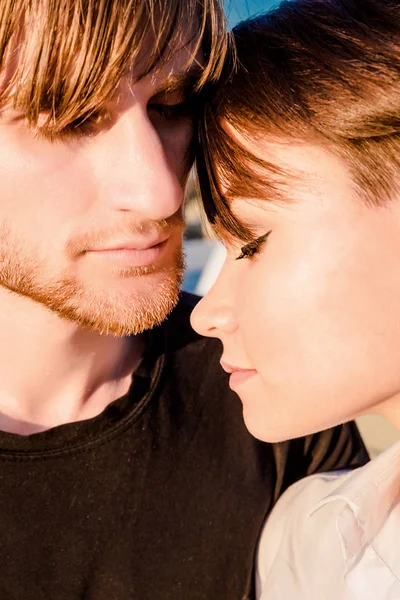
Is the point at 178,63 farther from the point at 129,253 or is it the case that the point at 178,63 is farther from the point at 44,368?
the point at 44,368

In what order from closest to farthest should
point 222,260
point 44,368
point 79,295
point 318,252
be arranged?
point 318,252
point 79,295
point 44,368
point 222,260

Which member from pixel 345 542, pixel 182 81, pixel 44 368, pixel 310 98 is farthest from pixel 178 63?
pixel 345 542

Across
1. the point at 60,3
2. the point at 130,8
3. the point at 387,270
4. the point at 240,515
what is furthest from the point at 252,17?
the point at 240,515

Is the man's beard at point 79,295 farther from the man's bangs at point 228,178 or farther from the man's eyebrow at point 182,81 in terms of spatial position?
the man's eyebrow at point 182,81

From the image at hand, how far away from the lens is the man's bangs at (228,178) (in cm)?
189

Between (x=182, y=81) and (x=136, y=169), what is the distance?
308 mm

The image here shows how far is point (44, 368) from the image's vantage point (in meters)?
2.34

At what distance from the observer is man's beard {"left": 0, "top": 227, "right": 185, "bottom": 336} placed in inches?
85.7

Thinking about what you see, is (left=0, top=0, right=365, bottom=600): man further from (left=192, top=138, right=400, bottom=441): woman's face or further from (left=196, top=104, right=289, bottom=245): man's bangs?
(left=192, top=138, right=400, bottom=441): woman's face

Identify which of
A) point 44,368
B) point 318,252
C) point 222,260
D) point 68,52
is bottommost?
point 222,260

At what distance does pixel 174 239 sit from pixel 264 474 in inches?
31.0

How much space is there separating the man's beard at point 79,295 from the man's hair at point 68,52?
15.5 inches

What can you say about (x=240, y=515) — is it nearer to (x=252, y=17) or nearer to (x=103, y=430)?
(x=103, y=430)

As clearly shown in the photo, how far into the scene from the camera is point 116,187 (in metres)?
2.08
